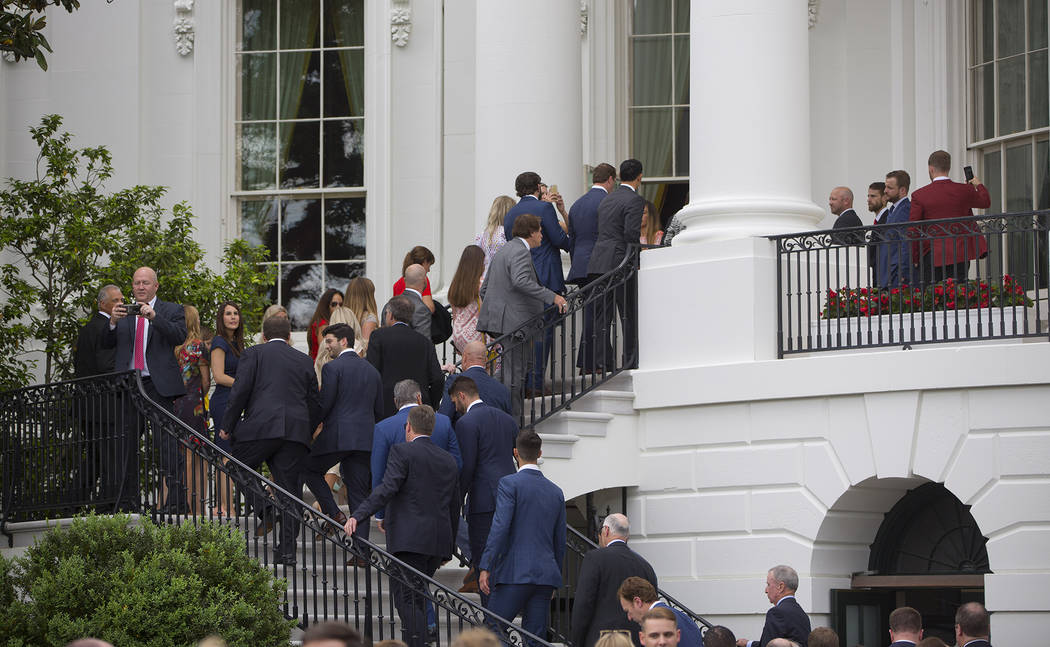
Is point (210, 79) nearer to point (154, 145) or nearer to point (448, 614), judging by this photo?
point (154, 145)

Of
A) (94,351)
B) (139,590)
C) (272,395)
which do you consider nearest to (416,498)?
(272,395)

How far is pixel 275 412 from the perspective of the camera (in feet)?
43.0

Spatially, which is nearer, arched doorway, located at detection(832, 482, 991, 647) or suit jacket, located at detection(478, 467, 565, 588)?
suit jacket, located at detection(478, 467, 565, 588)

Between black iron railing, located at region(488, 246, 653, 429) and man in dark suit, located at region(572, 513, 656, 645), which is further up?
black iron railing, located at region(488, 246, 653, 429)

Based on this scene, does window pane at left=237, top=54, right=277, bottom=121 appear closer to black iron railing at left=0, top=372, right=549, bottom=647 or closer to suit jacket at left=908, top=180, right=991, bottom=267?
black iron railing at left=0, top=372, right=549, bottom=647

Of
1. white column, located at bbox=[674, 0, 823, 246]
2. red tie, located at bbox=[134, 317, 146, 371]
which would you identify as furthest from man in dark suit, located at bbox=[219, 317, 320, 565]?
white column, located at bbox=[674, 0, 823, 246]

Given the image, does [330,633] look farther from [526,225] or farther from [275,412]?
[526,225]

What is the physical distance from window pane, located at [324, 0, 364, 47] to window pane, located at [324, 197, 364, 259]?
1897 millimetres

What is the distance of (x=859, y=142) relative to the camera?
772 inches

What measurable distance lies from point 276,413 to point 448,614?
7.13 ft

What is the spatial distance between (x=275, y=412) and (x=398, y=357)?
1301mm

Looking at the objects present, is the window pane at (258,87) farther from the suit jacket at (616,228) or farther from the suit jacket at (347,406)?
the suit jacket at (347,406)

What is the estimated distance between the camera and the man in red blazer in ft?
47.7

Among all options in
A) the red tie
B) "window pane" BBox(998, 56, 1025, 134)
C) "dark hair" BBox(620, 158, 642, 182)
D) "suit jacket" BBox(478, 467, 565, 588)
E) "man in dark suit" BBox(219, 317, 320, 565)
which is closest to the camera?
"suit jacket" BBox(478, 467, 565, 588)
